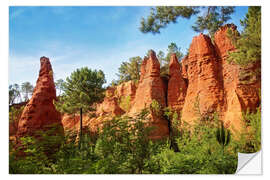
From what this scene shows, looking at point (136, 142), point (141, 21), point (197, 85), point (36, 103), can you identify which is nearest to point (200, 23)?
point (141, 21)

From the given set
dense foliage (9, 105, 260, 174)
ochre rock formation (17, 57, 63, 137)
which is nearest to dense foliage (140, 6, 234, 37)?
dense foliage (9, 105, 260, 174)

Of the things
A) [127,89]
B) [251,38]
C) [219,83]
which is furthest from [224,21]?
[127,89]

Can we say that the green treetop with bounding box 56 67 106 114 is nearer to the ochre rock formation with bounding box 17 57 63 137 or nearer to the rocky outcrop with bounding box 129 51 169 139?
the ochre rock formation with bounding box 17 57 63 137

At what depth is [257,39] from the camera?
10.2 feet

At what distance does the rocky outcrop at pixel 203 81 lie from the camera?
5035mm

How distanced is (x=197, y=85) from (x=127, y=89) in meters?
3.59

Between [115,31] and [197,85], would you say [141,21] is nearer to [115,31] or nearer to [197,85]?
[115,31]

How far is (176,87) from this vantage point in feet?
23.6

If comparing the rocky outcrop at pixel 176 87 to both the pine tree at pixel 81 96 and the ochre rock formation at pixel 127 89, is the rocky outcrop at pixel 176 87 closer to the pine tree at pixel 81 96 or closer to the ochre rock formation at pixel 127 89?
the ochre rock formation at pixel 127 89

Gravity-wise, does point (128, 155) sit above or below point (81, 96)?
below

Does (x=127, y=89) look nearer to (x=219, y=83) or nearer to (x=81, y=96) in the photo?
(x=81, y=96)

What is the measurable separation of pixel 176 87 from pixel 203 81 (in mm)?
1744

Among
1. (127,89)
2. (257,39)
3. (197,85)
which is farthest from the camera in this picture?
(127,89)

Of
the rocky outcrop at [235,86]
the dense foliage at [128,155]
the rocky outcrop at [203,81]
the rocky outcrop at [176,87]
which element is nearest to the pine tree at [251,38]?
the rocky outcrop at [235,86]
